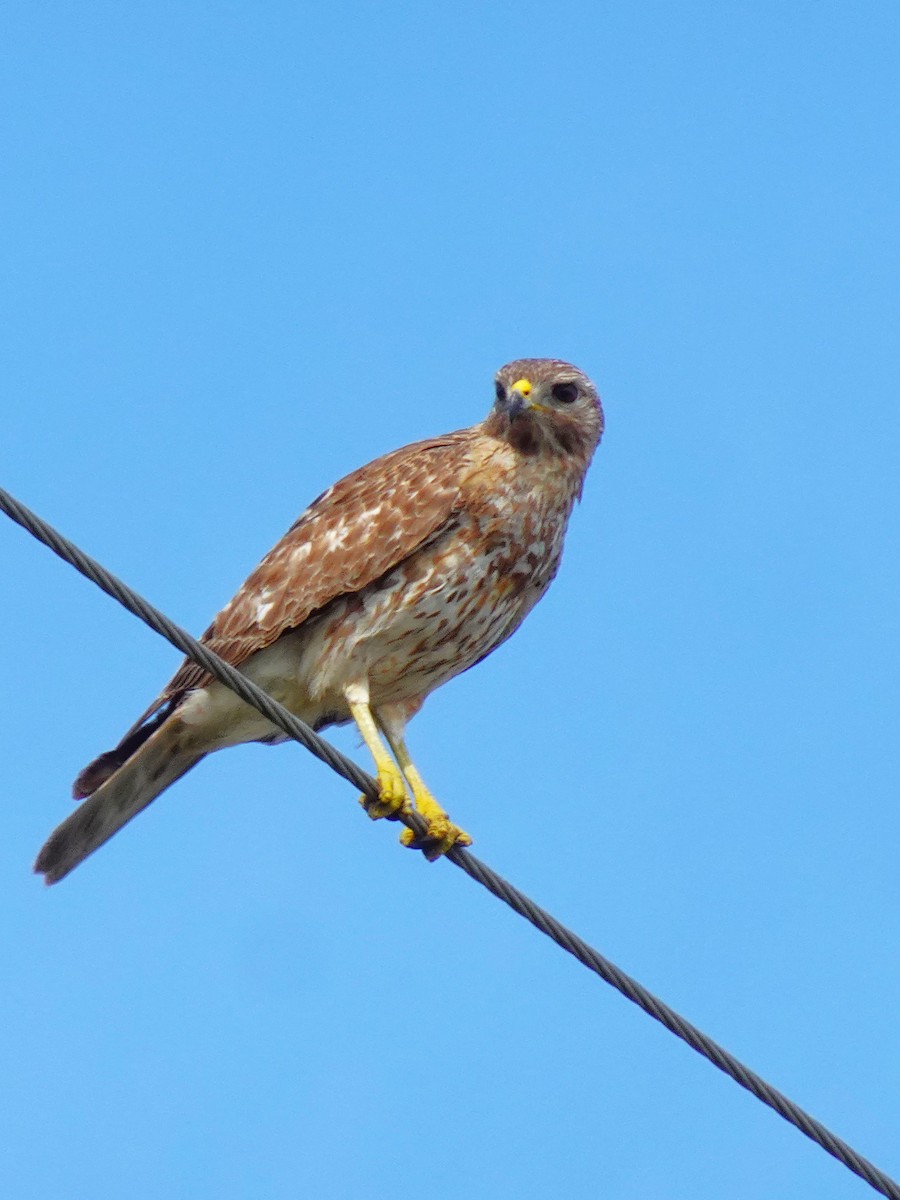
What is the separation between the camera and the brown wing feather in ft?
23.0

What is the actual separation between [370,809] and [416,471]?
1421 mm

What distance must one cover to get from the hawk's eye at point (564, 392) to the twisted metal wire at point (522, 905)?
2548 mm

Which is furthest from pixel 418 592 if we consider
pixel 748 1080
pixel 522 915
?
pixel 748 1080

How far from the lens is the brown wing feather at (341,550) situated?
7016mm

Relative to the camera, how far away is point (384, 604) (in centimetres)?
699

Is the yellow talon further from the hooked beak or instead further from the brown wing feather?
the hooked beak

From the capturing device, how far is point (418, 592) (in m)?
6.98

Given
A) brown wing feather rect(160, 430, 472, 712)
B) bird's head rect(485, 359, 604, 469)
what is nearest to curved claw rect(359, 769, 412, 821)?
brown wing feather rect(160, 430, 472, 712)

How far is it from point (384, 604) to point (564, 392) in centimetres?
122

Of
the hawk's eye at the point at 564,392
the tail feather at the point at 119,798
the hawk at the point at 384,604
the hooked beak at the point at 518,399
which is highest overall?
the hawk's eye at the point at 564,392

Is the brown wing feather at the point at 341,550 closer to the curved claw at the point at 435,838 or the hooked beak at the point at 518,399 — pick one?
the hooked beak at the point at 518,399

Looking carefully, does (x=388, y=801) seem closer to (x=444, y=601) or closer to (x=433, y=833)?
(x=433, y=833)

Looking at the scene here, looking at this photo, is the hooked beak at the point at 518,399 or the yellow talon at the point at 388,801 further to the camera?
the hooked beak at the point at 518,399

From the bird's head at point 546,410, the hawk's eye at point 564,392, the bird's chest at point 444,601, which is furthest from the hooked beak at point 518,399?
the bird's chest at point 444,601
